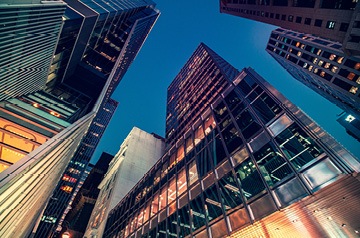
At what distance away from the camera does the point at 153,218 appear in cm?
1945

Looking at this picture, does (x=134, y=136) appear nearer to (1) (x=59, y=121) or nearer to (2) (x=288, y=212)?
(1) (x=59, y=121)

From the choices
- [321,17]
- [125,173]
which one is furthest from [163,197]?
[321,17]

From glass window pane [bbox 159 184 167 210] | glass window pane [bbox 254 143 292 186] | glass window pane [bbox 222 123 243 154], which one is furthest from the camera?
glass window pane [bbox 159 184 167 210]

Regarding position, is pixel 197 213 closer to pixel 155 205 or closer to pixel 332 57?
pixel 155 205

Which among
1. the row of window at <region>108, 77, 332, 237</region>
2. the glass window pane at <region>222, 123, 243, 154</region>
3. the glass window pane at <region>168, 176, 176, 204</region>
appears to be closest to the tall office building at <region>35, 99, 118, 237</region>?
the row of window at <region>108, 77, 332, 237</region>

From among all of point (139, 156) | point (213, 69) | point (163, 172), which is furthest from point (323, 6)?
point (139, 156)

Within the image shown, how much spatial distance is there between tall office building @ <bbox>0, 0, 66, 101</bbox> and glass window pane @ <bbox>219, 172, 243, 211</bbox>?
16650 millimetres

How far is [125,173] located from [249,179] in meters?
36.5

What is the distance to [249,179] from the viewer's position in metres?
11.5

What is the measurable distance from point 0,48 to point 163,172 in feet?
62.9

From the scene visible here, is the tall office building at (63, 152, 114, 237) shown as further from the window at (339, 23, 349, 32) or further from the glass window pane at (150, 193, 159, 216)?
the window at (339, 23, 349, 32)

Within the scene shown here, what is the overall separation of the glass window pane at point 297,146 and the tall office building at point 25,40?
699 inches

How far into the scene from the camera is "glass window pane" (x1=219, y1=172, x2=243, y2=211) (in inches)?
447

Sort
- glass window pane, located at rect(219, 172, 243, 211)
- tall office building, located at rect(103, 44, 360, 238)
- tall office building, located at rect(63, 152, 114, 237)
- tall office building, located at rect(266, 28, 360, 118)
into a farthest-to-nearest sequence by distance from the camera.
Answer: tall office building, located at rect(63, 152, 114, 237), tall office building, located at rect(266, 28, 360, 118), glass window pane, located at rect(219, 172, 243, 211), tall office building, located at rect(103, 44, 360, 238)
